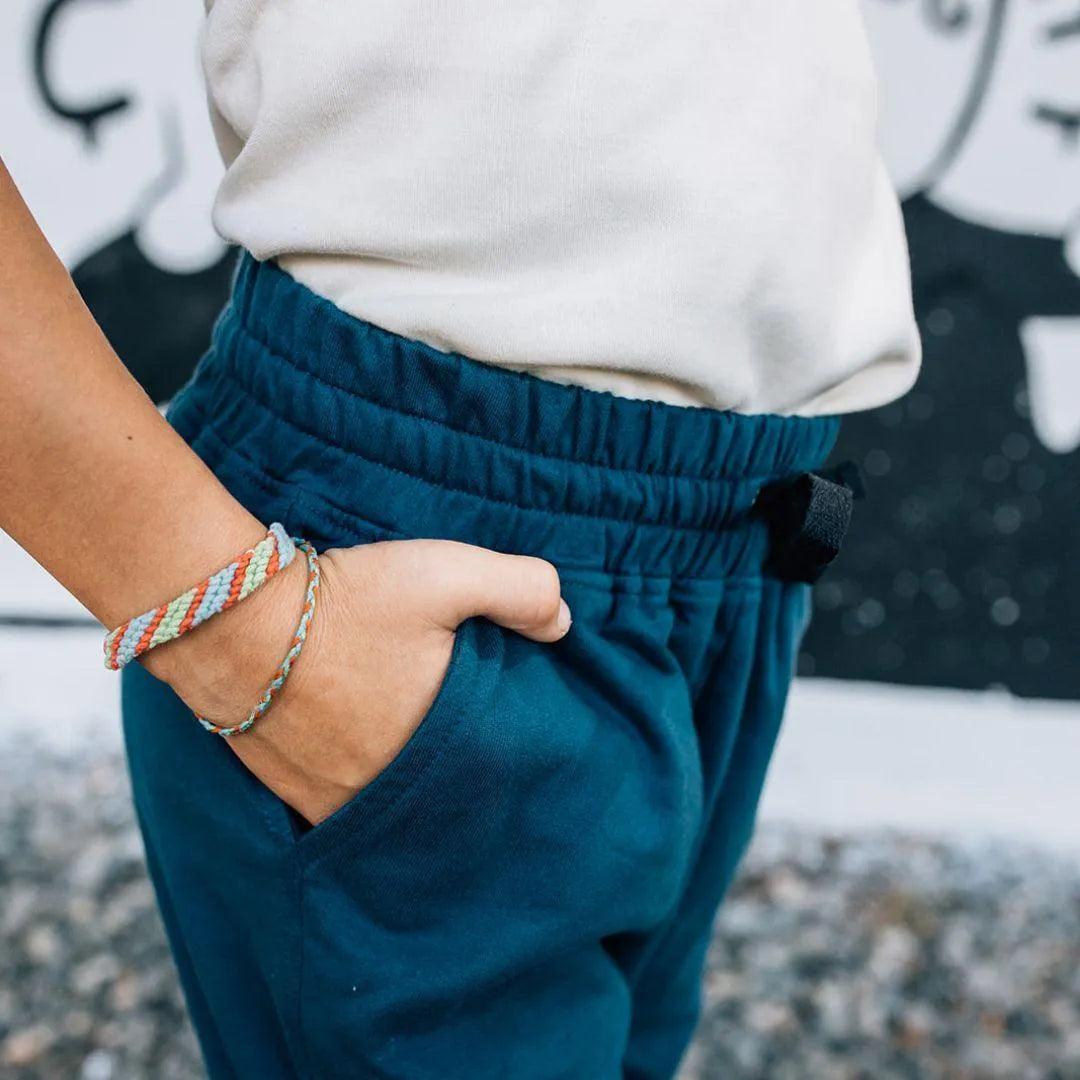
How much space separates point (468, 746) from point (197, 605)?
177mm

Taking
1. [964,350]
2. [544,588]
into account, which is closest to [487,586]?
[544,588]

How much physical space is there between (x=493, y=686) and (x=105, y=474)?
0.26 metres

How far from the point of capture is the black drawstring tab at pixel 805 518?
77cm

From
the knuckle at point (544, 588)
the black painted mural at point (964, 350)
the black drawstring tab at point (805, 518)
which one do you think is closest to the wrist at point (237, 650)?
the knuckle at point (544, 588)

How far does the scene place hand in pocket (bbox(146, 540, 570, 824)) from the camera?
25.0 inches

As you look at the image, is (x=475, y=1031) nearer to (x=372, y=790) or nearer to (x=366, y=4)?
(x=372, y=790)

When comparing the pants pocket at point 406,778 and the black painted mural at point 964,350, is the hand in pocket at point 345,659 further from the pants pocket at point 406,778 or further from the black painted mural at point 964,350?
the black painted mural at point 964,350

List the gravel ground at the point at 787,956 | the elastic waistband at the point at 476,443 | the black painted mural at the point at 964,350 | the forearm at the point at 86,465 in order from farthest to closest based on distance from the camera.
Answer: the black painted mural at the point at 964,350
the gravel ground at the point at 787,956
the elastic waistband at the point at 476,443
the forearm at the point at 86,465

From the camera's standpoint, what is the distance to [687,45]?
677 millimetres

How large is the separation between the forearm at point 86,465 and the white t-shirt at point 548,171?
0.16 metres

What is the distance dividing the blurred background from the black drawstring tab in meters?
1.39

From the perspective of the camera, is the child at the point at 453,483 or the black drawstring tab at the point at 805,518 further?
the black drawstring tab at the point at 805,518

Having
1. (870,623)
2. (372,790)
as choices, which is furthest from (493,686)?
(870,623)

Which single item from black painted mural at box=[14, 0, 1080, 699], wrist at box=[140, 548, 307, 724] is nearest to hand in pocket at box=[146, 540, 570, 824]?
wrist at box=[140, 548, 307, 724]
